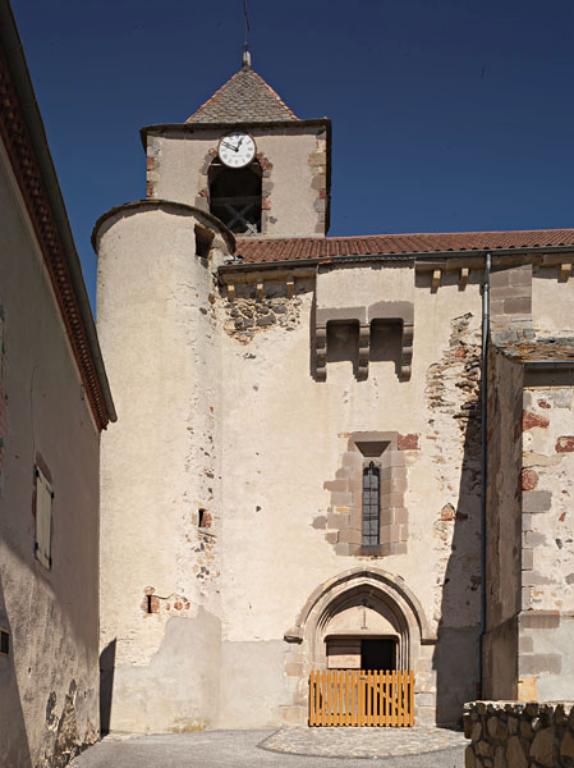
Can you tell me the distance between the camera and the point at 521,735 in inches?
225

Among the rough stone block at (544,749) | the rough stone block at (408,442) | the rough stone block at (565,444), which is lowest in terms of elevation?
the rough stone block at (544,749)

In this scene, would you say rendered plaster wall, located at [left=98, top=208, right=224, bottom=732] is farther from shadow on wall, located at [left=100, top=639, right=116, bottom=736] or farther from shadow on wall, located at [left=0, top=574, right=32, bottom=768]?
shadow on wall, located at [left=0, top=574, right=32, bottom=768]

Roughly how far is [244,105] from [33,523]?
52.5ft

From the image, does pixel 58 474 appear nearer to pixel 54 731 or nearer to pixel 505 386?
pixel 54 731

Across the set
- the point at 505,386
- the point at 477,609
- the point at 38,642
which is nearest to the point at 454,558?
the point at 477,609

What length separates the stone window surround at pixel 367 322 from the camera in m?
16.8

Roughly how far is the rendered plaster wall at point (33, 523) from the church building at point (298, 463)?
4.06m

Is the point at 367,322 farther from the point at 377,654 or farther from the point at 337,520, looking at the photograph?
the point at 377,654

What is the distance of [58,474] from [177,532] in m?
6.52

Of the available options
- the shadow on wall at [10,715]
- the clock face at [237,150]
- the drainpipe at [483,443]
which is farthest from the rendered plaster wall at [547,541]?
the clock face at [237,150]

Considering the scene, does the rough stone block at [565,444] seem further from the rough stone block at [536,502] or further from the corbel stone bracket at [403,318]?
the corbel stone bracket at [403,318]

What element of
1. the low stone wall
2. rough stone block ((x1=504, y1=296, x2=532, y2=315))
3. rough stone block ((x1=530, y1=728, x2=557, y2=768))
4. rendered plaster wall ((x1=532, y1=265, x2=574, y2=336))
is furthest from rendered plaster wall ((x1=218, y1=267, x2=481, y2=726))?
rough stone block ((x1=530, y1=728, x2=557, y2=768))

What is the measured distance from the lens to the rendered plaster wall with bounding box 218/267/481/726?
619 inches

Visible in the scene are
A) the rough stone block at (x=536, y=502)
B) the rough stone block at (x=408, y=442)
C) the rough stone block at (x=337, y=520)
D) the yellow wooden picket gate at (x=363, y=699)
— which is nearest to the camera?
the rough stone block at (x=536, y=502)
